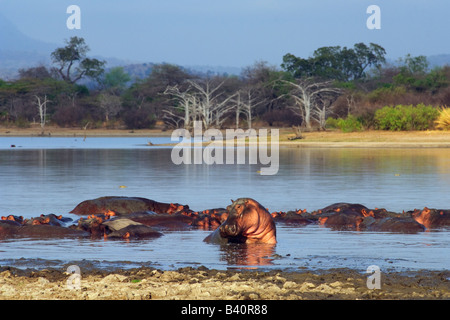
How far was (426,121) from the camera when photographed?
48.2 m

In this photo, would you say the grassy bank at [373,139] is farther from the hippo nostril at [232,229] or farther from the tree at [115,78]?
the tree at [115,78]

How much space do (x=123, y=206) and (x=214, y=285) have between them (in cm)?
693

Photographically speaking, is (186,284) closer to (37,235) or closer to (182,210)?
(37,235)

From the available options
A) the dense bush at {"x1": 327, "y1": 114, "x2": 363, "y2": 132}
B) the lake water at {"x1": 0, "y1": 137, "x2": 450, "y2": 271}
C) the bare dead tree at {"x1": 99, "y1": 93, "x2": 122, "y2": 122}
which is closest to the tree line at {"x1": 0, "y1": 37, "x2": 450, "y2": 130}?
the bare dead tree at {"x1": 99, "y1": 93, "x2": 122, "y2": 122}

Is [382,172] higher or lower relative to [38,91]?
lower

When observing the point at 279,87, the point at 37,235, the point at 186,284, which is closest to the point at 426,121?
the point at 279,87

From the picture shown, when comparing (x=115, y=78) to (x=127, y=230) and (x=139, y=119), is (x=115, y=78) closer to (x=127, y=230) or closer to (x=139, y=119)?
(x=139, y=119)

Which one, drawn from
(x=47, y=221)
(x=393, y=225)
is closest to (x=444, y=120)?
(x=393, y=225)

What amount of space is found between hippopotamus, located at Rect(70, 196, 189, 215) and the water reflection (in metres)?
3.19

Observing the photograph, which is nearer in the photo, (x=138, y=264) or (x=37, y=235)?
(x=138, y=264)

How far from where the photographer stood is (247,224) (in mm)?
10461

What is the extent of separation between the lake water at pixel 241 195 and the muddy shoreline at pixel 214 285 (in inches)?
26.9

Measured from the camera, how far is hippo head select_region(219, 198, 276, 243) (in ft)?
33.3

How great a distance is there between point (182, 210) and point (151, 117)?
6390cm
